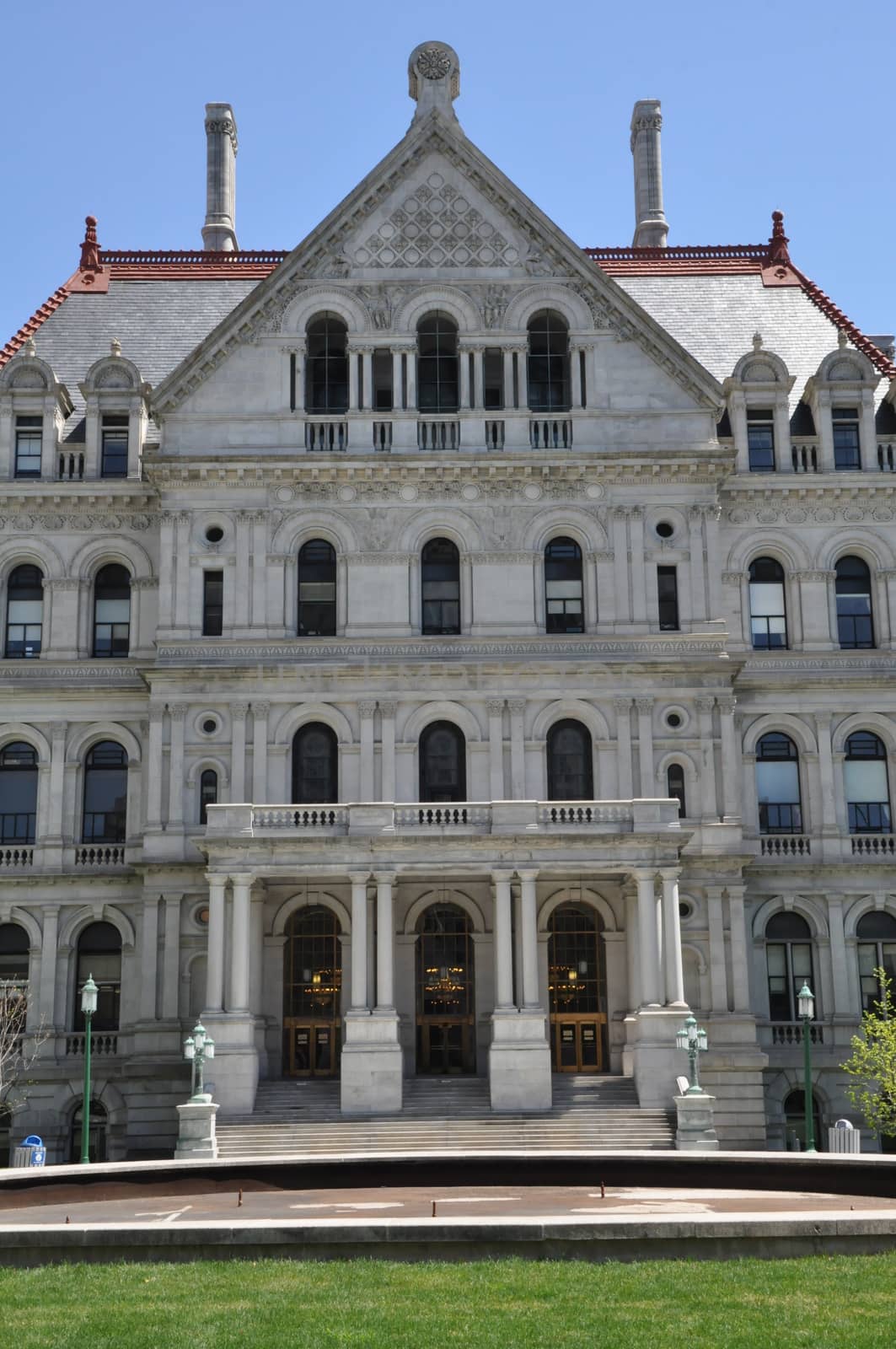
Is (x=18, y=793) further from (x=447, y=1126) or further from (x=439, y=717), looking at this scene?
(x=447, y=1126)

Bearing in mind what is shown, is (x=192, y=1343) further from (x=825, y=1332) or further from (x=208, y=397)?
(x=208, y=397)

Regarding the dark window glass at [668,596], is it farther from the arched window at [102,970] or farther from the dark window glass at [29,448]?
the dark window glass at [29,448]

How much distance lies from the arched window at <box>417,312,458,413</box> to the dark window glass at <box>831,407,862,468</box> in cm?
1098

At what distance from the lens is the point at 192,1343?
17531 mm

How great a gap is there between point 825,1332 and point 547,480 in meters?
32.8

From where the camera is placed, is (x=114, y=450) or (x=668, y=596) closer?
(x=668, y=596)

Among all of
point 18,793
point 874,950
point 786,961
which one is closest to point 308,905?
point 18,793

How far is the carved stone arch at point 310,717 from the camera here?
4688 centimetres

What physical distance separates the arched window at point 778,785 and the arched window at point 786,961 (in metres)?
2.48

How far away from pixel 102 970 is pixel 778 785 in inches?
753

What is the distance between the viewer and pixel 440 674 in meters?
46.8

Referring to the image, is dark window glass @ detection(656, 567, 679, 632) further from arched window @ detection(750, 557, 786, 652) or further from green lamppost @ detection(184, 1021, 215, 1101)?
green lamppost @ detection(184, 1021, 215, 1101)

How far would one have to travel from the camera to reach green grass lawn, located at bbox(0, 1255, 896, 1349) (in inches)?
695

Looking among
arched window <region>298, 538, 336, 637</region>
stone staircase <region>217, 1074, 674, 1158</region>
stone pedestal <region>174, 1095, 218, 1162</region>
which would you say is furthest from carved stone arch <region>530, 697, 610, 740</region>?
stone pedestal <region>174, 1095, 218, 1162</region>
